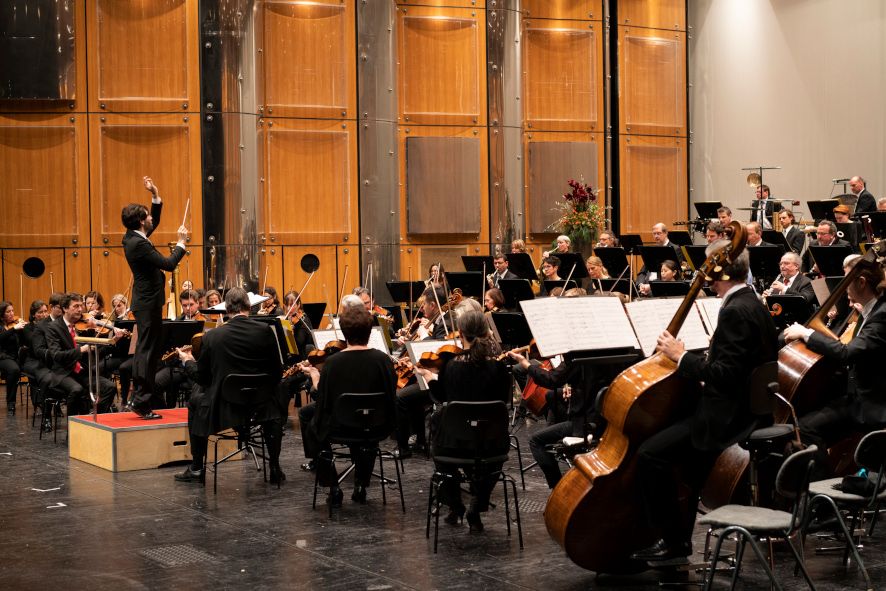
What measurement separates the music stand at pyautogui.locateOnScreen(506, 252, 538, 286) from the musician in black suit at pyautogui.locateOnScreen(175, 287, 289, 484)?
5.39 m

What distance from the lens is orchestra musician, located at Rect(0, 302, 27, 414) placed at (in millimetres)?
12102

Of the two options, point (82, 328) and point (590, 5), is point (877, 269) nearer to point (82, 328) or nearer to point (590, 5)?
point (82, 328)

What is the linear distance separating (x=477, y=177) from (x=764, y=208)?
4405 millimetres

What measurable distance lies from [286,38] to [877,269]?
1136cm

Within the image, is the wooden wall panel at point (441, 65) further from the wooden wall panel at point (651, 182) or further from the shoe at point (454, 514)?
the shoe at point (454, 514)

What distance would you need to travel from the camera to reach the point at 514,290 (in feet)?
37.4

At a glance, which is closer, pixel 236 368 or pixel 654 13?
pixel 236 368

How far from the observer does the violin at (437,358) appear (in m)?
7.86

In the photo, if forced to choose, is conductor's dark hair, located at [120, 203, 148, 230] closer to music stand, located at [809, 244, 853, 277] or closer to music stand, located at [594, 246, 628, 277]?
music stand, located at [809, 244, 853, 277]

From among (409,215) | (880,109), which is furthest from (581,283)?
(880,109)

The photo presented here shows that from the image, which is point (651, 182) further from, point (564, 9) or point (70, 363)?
point (70, 363)

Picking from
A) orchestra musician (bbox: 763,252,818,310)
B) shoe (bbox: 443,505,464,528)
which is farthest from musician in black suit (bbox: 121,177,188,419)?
orchestra musician (bbox: 763,252,818,310)

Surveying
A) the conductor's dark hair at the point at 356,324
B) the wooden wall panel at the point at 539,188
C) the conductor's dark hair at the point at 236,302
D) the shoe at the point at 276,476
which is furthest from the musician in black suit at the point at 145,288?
the wooden wall panel at the point at 539,188

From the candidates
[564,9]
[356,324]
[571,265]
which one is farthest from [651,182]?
[356,324]
